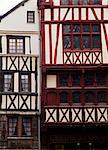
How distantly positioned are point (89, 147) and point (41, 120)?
10.0 feet

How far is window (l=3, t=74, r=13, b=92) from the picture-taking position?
94.1 feet

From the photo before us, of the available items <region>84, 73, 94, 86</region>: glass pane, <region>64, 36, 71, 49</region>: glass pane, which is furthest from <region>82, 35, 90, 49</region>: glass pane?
<region>84, 73, 94, 86</region>: glass pane

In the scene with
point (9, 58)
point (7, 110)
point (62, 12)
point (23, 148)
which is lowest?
point (23, 148)

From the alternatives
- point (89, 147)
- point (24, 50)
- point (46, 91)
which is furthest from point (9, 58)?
point (89, 147)

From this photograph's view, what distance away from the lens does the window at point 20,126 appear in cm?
2839

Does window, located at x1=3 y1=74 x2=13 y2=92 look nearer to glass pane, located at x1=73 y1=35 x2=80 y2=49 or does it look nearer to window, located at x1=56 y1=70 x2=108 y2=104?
window, located at x1=56 y1=70 x2=108 y2=104

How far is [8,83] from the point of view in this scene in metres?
28.8

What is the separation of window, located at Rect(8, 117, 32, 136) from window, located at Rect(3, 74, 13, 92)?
1.62 meters

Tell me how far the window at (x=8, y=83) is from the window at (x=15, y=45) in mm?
1462

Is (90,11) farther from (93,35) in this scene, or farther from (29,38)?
(29,38)

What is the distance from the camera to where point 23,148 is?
28.1 meters

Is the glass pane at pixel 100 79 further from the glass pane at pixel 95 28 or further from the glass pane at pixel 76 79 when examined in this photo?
the glass pane at pixel 95 28

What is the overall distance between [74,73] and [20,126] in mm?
4208

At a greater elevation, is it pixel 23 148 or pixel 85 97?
pixel 85 97
